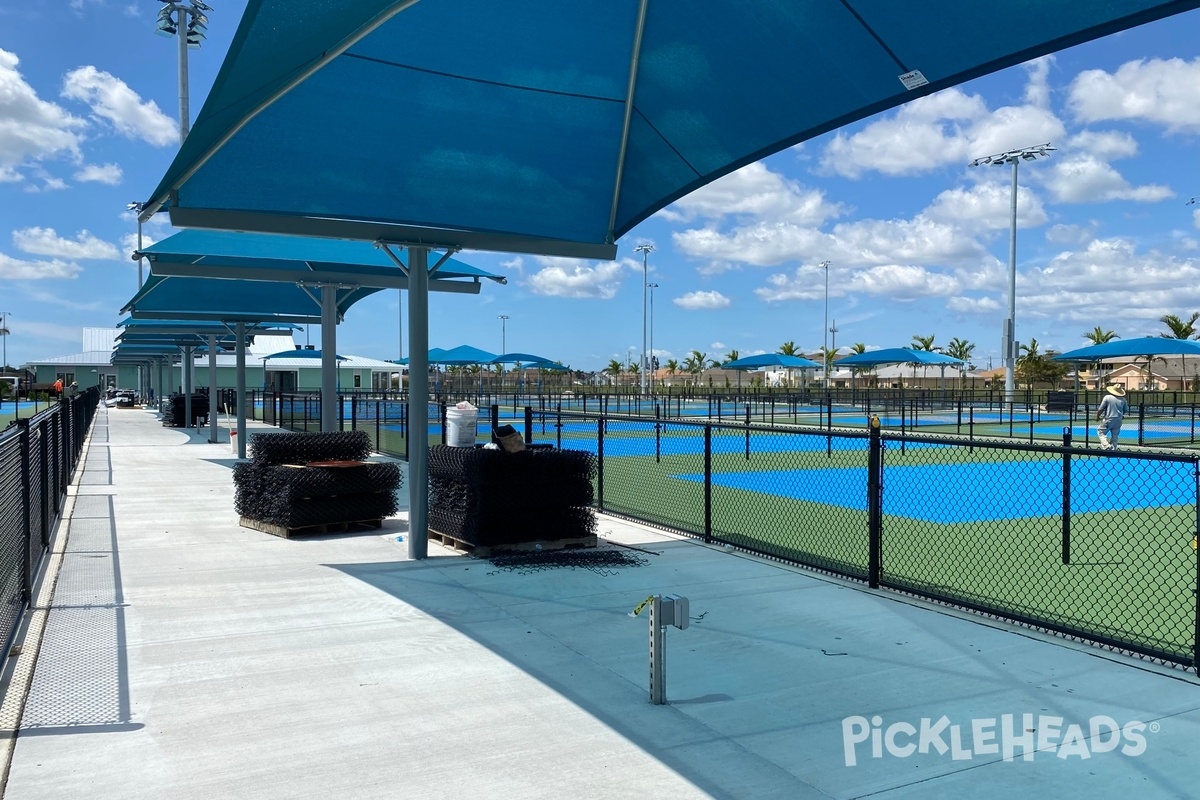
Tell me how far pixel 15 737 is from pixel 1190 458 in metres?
7.19

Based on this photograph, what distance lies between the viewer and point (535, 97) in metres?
8.61

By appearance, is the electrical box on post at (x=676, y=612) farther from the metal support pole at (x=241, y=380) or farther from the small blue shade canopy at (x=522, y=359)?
the small blue shade canopy at (x=522, y=359)

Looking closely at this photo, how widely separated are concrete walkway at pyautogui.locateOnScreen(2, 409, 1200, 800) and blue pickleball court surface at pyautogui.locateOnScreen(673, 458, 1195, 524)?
5.91 meters

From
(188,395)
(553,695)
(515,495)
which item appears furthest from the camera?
(188,395)

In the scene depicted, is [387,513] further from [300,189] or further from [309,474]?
[300,189]

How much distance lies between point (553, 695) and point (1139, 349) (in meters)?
42.6

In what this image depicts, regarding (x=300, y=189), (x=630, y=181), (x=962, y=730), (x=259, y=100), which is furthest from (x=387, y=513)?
(x=962, y=730)

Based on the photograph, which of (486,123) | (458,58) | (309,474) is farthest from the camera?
(309,474)

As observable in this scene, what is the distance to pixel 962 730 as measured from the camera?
196 inches

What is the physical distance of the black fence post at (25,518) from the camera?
7.64 metres

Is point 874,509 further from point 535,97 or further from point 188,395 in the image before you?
point 188,395

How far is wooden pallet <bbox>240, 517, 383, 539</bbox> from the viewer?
441 inches
